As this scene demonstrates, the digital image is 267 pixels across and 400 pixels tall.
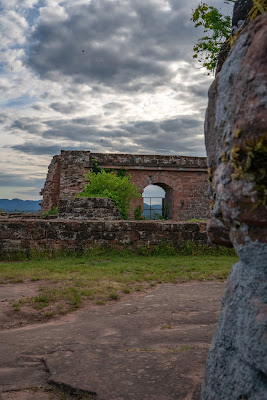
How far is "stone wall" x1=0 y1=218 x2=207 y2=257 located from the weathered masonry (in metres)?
9.17

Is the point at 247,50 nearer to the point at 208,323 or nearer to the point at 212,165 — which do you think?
the point at 212,165

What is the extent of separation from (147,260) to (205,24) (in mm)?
6671

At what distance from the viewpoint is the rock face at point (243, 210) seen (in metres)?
1.48

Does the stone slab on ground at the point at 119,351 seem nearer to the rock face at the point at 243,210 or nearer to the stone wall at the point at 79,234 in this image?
the rock face at the point at 243,210

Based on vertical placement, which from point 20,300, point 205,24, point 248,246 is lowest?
point 20,300

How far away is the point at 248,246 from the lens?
1628mm

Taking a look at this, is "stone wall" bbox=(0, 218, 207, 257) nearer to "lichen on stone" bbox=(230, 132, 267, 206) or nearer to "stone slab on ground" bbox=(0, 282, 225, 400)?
"stone slab on ground" bbox=(0, 282, 225, 400)

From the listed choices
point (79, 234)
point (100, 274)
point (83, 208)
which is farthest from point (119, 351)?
point (83, 208)

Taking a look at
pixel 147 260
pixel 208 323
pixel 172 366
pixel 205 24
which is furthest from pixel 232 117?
pixel 205 24

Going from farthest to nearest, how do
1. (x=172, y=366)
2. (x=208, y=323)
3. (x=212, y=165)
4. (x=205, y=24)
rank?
(x=205, y=24) < (x=208, y=323) < (x=172, y=366) < (x=212, y=165)

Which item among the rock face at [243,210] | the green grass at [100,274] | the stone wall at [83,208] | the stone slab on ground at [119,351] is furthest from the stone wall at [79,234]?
the rock face at [243,210]

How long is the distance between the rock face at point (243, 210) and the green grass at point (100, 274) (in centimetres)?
337

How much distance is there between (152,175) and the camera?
746 inches

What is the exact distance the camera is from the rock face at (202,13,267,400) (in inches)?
58.2
